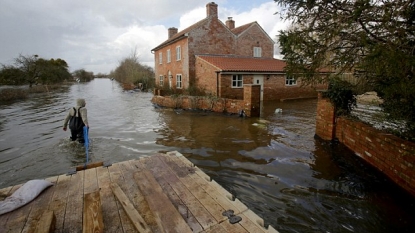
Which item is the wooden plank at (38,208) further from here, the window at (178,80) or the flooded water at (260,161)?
the window at (178,80)

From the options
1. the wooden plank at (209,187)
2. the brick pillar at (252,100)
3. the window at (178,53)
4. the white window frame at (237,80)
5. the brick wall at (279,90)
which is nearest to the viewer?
the wooden plank at (209,187)

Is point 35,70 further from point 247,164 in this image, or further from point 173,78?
point 247,164

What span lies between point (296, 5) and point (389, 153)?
3581 millimetres

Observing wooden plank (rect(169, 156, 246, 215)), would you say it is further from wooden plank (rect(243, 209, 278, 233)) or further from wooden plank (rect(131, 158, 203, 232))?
wooden plank (rect(131, 158, 203, 232))

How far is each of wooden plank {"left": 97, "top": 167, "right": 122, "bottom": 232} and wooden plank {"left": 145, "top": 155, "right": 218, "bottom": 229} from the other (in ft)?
2.66

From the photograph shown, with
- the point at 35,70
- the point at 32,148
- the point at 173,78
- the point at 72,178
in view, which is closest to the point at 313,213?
the point at 72,178

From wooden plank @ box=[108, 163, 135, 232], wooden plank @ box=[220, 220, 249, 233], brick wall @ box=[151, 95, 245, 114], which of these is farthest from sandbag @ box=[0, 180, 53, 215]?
brick wall @ box=[151, 95, 245, 114]

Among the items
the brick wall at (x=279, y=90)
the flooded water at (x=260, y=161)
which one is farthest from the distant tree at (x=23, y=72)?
the brick wall at (x=279, y=90)

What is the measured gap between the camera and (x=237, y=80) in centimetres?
1691

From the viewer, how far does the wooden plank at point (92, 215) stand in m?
2.33

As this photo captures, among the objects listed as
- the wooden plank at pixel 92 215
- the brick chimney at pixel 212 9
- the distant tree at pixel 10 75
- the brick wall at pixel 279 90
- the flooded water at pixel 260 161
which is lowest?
the flooded water at pixel 260 161

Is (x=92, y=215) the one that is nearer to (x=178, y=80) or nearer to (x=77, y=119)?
(x=77, y=119)

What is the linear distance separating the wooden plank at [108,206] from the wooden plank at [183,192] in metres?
0.81

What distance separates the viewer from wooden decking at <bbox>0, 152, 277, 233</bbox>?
98.0 inches
